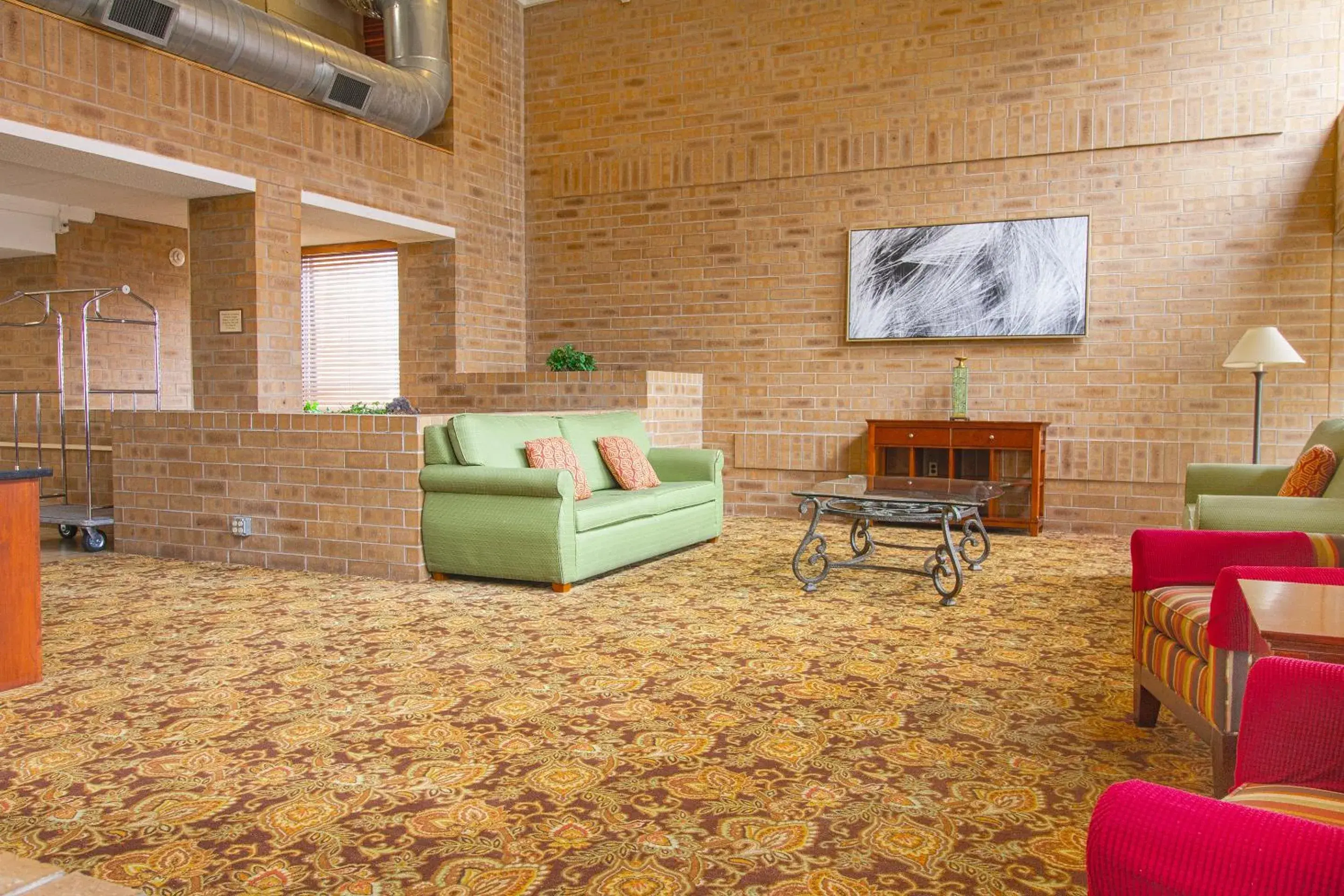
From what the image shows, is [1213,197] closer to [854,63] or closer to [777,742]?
[854,63]

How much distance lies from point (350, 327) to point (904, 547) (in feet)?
21.8

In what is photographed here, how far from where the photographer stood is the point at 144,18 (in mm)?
5848

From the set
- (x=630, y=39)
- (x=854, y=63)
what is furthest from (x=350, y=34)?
(x=854, y=63)

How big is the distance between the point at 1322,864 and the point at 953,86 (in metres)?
7.60

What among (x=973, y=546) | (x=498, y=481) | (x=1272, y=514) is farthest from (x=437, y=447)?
(x=1272, y=514)

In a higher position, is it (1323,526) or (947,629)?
(1323,526)

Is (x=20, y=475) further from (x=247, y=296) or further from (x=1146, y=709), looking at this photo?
(x=247, y=296)

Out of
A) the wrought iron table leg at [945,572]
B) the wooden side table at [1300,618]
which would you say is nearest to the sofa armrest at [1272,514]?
the wrought iron table leg at [945,572]

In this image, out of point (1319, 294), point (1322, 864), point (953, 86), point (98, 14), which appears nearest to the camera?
point (1322, 864)

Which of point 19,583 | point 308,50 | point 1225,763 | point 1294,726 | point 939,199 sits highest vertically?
point 308,50

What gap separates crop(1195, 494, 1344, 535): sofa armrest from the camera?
12.0 ft

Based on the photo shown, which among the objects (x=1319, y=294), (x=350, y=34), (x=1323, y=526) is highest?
(x=350, y=34)

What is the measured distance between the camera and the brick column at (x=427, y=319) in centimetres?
852

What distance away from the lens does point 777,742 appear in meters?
2.78
